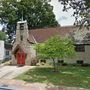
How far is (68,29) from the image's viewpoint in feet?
152

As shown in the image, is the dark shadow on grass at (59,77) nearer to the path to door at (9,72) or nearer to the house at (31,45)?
the path to door at (9,72)

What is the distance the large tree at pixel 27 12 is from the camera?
200ft

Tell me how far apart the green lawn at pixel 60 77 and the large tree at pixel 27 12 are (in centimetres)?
2685

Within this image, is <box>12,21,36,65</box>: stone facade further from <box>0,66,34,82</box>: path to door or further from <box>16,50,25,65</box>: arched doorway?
<box>0,66,34,82</box>: path to door

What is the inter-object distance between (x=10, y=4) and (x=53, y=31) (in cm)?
1862

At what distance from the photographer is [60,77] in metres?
31.7

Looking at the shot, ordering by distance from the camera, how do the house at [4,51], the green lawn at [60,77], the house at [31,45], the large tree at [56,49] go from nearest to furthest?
the green lawn at [60,77] → the large tree at [56,49] → the house at [31,45] → the house at [4,51]

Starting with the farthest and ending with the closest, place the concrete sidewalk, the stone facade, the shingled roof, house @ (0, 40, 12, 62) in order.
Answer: house @ (0, 40, 12, 62) < the shingled roof < the stone facade < the concrete sidewalk

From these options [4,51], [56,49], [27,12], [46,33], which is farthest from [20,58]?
[27,12]

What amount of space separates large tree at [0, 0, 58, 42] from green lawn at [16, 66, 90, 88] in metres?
26.8

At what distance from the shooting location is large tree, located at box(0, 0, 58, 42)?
60.9 meters

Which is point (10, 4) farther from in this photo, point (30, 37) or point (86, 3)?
point (86, 3)

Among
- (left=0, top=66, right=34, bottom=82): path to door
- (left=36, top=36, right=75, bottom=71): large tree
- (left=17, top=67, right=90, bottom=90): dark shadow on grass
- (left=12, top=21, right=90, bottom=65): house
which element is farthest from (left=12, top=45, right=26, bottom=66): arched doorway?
(left=36, top=36, right=75, bottom=71): large tree

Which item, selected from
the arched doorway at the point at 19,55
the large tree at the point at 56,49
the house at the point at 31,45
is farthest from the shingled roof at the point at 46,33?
the large tree at the point at 56,49
